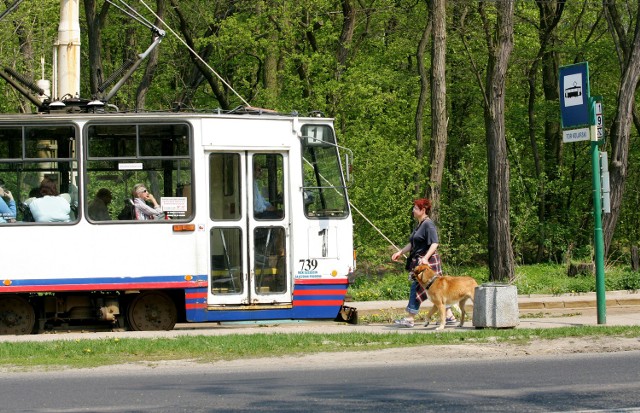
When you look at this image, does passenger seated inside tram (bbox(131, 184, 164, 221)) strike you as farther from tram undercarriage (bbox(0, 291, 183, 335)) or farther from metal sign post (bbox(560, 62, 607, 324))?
metal sign post (bbox(560, 62, 607, 324))

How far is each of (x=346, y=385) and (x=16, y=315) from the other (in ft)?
24.8

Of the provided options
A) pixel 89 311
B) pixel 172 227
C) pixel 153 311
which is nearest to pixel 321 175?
pixel 172 227

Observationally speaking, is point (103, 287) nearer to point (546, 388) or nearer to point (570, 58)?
point (546, 388)

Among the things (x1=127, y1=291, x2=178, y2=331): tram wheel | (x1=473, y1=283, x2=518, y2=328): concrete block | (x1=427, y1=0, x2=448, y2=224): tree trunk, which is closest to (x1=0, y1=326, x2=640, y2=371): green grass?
(x1=473, y1=283, x2=518, y2=328): concrete block

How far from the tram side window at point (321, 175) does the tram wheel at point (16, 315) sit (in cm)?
453

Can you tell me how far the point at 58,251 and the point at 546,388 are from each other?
28.4 feet

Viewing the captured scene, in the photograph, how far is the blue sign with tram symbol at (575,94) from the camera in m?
15.4

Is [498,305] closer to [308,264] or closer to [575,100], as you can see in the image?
[575,100]

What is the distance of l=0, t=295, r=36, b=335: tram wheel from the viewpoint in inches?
645

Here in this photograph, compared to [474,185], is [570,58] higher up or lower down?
higher up

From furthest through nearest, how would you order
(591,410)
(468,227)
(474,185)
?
(468,227)
(474,185)
(591,410)

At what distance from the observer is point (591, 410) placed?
8977mm

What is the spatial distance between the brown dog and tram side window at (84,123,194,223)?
151 inches

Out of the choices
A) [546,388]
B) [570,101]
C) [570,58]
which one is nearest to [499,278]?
[570,101]
